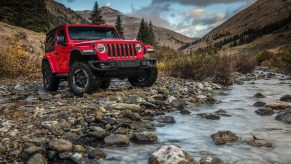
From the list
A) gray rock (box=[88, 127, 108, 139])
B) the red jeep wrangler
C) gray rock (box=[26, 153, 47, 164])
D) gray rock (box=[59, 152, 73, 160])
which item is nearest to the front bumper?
the red jeep wrangler

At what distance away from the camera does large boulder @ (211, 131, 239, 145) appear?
271 inches

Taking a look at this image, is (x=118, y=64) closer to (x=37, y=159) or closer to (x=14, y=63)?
(x=37, y=159)

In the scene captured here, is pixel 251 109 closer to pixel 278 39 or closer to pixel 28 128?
pixel 28 128

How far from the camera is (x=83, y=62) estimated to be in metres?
10.9

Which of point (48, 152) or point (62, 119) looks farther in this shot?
point (62, 119)

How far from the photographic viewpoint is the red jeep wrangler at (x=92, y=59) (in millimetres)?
10656

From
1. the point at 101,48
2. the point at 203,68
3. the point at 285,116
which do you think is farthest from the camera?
the point at 203,68

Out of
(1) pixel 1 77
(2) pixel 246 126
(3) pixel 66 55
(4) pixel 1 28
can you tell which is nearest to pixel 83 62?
(3) pixel 66 55

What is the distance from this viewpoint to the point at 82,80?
36.1 feet

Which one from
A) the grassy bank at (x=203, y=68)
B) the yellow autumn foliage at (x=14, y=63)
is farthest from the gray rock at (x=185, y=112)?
the yellow autumn foliage at (x=14, y=63)

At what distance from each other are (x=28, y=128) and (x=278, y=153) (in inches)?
183

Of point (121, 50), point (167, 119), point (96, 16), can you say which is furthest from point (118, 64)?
point (96, 16)

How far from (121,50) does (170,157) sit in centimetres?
623

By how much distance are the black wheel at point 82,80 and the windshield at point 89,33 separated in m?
1.38
